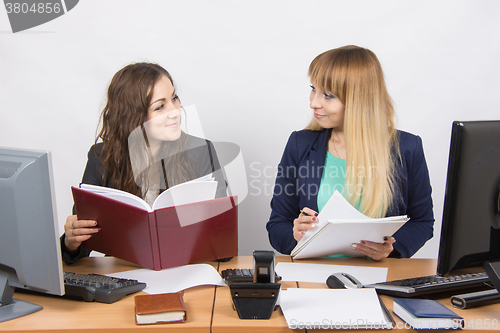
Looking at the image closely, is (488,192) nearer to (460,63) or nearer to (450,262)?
(450,262)

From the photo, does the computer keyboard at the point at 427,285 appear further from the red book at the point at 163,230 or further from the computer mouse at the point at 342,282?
the red book at the point at 163,230

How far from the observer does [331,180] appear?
1927 mm

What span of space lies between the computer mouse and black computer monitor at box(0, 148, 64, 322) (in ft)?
2.48

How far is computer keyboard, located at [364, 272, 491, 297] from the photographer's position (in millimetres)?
1125

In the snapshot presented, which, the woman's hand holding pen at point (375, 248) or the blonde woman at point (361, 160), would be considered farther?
the blonde woman at point (361, 160)

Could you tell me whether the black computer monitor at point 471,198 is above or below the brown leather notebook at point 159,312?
above

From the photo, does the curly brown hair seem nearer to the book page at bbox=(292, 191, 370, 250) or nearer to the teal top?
the teal top

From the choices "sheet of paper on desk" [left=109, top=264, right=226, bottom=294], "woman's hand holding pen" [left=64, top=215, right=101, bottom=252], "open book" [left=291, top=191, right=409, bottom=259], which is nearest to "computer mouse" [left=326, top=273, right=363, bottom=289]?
"open book" [left=291, top=191, right=409, bottom=259]

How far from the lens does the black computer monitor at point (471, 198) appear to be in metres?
0.99

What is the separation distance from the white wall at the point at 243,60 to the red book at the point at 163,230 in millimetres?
1198

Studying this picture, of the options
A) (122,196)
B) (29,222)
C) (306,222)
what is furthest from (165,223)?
(306,222)

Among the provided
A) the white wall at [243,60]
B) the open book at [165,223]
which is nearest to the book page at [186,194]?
the open book at [165,223]

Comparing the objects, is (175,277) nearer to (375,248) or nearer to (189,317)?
(189,317)

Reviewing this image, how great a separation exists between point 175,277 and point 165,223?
18 cm
